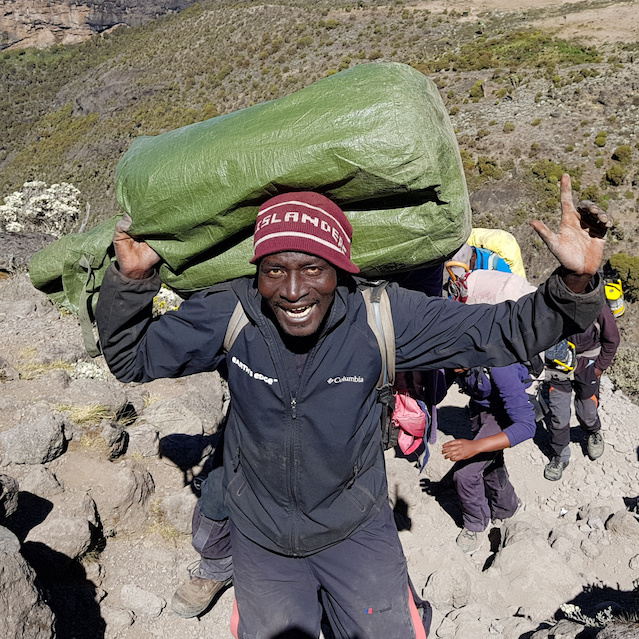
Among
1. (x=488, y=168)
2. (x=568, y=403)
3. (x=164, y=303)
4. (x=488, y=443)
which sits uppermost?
(x=488, y=443)

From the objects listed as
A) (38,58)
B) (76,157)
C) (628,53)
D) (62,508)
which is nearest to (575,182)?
(628,53)

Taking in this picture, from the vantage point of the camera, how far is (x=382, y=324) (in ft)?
7.26

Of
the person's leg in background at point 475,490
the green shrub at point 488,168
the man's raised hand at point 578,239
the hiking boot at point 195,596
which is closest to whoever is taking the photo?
the man's raised hand at point 578,239

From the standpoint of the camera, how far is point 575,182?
21828mm

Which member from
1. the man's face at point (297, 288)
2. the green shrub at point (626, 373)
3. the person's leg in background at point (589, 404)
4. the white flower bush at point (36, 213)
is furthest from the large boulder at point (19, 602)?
the white flower bush at point (36, 213)

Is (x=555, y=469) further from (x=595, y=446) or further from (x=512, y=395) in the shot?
(x=512, y=395)

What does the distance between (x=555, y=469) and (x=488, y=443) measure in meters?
2.43

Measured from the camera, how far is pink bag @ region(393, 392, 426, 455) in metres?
3.00

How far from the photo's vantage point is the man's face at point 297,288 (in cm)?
200

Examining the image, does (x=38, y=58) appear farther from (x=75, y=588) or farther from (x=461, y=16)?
(x=75, y=588)

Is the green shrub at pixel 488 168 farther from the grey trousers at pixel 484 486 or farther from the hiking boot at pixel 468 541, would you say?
the hiking boot at pixel 468 541

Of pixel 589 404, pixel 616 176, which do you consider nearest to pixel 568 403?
pixel 589 404

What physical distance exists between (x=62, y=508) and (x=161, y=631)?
1178mm

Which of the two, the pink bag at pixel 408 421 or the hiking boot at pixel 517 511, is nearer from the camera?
the pink bag at pixel 408 421
